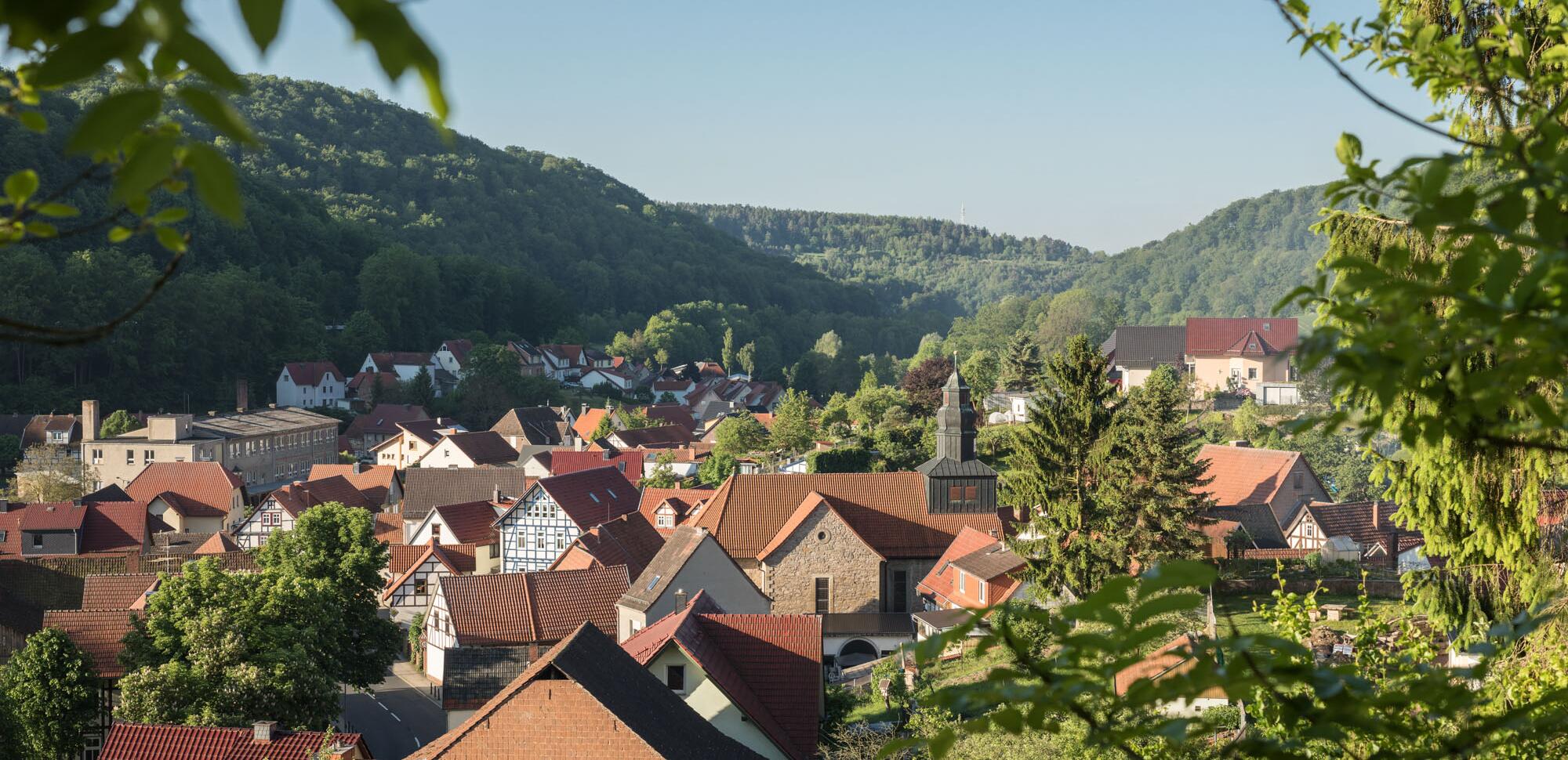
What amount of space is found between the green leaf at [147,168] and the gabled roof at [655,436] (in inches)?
2533

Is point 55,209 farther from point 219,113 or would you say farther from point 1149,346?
→ point 1149,346

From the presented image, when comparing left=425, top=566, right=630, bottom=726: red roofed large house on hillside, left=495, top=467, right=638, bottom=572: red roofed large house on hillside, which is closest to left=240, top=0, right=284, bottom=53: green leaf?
left=425, top=566, right=630, bottom=726: red roofed large house on hillside

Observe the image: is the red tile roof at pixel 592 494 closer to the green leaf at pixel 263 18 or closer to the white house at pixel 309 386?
the green leaf at pixel 263 18

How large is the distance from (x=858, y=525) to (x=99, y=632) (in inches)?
735

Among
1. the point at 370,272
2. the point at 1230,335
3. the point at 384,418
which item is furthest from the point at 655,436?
the point at 370,272

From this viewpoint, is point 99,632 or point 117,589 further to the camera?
point 117,589

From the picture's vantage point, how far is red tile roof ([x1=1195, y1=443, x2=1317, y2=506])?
4059cm

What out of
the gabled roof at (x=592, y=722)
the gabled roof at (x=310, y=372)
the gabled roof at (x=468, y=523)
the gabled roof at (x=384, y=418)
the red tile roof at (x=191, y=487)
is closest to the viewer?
the gabled roof at (x=592, y=722)

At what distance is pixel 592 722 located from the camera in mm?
14117

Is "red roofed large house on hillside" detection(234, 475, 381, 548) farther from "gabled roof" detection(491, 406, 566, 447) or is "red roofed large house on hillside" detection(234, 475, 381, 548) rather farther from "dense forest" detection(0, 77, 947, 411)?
"gabled roof" detection(491, 406, 566, 447)

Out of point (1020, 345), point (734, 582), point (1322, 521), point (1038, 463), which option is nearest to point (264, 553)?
point (734, 582)

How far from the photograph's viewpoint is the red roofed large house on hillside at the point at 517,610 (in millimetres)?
27094

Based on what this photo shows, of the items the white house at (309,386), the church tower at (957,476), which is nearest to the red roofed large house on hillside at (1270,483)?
the church tower at (957,476)

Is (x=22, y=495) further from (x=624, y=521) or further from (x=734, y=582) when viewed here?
(x=734, y=582)
